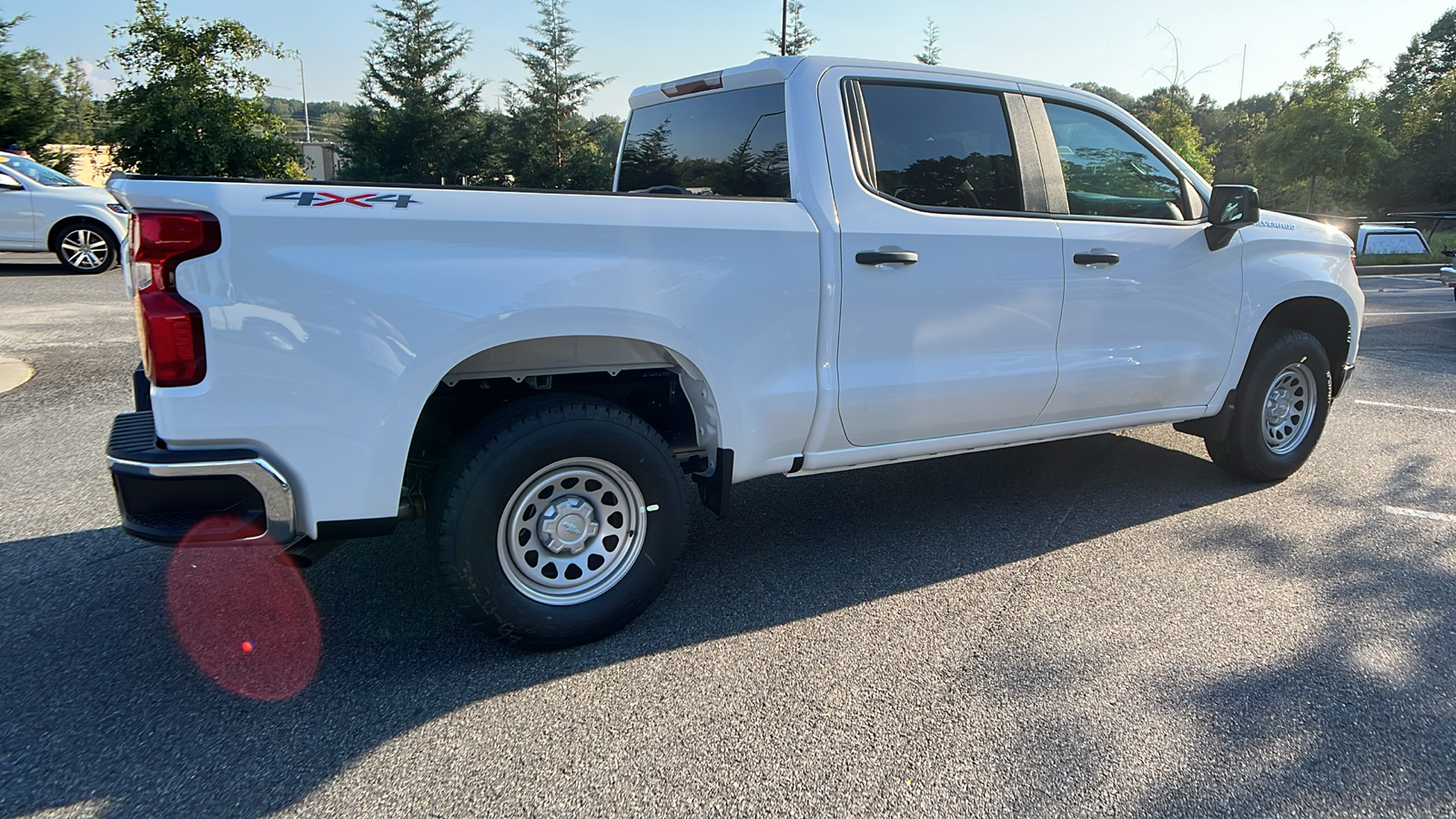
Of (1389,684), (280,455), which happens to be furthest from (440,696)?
(1389,684)

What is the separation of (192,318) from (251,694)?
1.18m

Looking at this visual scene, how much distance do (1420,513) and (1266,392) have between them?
36.0 inches

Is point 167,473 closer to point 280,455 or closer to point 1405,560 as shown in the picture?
point 280,455

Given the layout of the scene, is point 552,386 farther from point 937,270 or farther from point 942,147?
point 942,147

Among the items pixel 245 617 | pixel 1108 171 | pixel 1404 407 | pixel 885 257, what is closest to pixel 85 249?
pixel 245 617

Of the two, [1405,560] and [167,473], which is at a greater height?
[167,473]

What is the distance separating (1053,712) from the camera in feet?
9.41

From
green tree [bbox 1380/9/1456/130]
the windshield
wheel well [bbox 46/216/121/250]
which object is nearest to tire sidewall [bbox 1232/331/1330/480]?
wheel well [bbox 46/216/121/250]

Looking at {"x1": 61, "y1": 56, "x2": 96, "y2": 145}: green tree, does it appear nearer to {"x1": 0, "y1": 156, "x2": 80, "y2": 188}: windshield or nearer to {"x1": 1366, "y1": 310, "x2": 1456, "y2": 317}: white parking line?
{"x1": 0, "y1": 156, "x2": 80, "y2": 188}: windshield

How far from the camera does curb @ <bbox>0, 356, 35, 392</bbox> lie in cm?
668

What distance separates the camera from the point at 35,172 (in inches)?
514

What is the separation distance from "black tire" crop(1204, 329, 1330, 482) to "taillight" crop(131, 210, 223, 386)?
466 centimetres

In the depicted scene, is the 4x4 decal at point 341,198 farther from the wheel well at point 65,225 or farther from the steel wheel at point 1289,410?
the wheel well at point 65,225

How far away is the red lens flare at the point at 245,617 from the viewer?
2959mm
